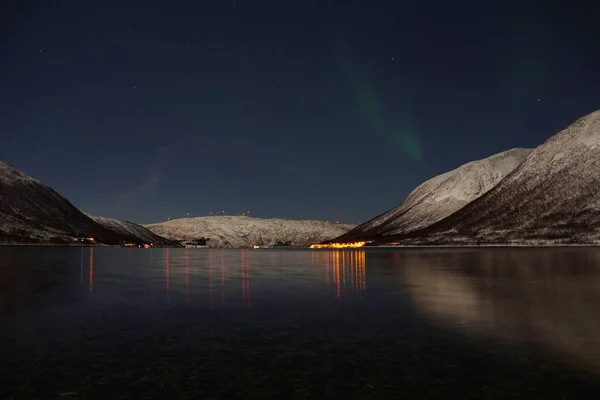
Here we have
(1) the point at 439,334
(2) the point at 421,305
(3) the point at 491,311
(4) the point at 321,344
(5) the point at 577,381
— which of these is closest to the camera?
(5) the point at 577,381

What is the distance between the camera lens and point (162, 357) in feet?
54.4

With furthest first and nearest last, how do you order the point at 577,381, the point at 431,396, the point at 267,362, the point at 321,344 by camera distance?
the point at 321,344 < the point at 267,362 < the point at 577,381 < the point at 431,396

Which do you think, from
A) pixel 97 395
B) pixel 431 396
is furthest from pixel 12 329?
pixel 431 396

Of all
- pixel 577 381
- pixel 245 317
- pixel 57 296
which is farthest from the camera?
pixel 57 296

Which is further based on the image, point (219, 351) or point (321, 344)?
point (321, 344)

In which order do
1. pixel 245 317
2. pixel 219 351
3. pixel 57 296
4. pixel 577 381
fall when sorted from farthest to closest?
pixel 57 296 < pixel 245 317 < pixel 219 351 < pixel 577 381

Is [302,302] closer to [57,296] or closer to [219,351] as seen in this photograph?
[219,351]

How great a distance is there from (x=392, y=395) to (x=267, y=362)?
15.4ft

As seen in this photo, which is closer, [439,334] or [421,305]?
[439,334]

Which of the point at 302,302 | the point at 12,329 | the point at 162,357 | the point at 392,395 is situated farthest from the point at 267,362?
the point at 302,302

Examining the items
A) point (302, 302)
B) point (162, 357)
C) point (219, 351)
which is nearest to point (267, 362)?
point (219, 351)

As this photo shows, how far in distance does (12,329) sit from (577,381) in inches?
830

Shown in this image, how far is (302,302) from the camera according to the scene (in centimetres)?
3114

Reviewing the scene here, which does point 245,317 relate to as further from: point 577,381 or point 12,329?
point 577,381
